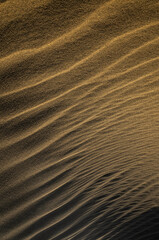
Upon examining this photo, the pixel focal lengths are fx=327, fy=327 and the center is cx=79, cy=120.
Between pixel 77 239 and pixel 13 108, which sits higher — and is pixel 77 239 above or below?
below

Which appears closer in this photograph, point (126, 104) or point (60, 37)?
point (60, 37)

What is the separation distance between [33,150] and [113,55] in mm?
754

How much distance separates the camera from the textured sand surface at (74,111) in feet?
6.06

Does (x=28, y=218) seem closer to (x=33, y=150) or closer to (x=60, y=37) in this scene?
(x=33, y=150)

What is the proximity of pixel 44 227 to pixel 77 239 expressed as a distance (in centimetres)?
27

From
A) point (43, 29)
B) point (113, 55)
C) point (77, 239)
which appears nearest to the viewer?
point (77, 239)

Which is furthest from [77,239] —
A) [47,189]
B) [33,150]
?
[33,150]

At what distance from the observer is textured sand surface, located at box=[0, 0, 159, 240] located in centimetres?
185

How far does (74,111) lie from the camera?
6.56 feet

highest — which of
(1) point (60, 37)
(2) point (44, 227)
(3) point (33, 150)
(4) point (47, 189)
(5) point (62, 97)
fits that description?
(1) point (60, 37)

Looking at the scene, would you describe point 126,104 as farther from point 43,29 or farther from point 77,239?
point 77,239

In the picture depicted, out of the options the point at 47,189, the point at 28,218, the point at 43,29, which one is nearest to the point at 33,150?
the point at 47,189

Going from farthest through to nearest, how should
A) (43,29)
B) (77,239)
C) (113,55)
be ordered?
1. (113,55)
2. (43,29)
3. (77,239)

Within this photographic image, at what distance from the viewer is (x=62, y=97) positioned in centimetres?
197
